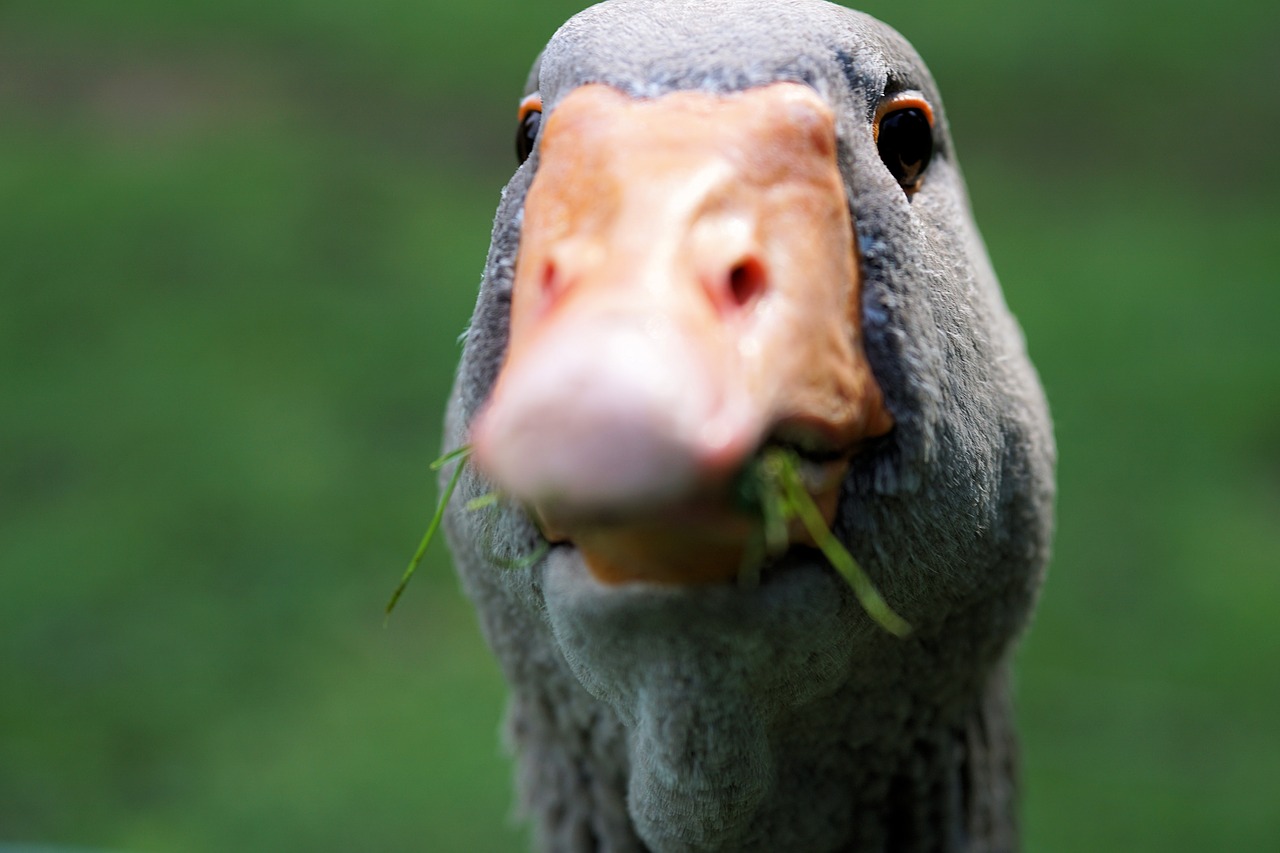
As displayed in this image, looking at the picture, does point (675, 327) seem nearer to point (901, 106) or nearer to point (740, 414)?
point (740, 414)

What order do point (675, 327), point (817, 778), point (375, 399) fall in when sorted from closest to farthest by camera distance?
point (675, 327), point (817, 778), point (375, 399)

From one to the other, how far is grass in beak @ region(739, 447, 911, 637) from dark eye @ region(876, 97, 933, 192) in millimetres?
613

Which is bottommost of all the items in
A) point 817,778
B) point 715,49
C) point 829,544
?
point 817,778

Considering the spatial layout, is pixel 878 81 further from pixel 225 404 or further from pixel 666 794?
pixel 225 404

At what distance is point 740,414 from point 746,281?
0.61ft

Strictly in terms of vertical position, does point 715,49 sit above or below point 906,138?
above

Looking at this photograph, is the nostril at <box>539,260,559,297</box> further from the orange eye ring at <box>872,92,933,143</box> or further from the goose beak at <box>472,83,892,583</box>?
the orange eye ring at <box>872,92,933,143</box>

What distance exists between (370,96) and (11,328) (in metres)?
3.51

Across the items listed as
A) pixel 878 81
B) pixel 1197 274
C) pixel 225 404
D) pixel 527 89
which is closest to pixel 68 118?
pixel 225 404

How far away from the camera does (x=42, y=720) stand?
5398 mm

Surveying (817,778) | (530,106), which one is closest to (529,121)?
(530,106)

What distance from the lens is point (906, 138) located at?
6.42 ft

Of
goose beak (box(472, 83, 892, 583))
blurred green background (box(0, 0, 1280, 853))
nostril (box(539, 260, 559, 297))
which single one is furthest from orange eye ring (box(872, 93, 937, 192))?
blurred green background (box(0, 0, 1280, 853))

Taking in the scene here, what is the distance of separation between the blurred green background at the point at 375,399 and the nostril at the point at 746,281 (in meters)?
4.34
